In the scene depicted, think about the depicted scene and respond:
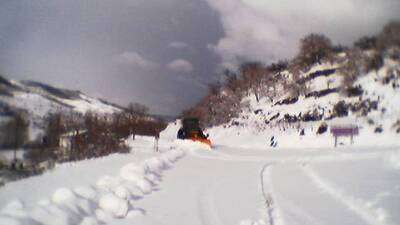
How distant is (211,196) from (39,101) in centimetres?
262

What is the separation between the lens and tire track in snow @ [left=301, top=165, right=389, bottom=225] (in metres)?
4.74

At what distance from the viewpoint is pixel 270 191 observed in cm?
686

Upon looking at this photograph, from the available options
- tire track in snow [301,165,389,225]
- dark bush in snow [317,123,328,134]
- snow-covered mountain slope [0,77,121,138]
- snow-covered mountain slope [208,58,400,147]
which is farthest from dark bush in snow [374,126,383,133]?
snow-covered mountain slope [0,77,121,138]

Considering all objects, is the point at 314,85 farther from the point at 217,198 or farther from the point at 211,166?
the point at 211,166

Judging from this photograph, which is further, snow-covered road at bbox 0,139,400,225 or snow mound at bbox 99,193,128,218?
snow mound at bbox 99,193,128,218

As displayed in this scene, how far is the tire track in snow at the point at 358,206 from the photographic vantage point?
4738mm

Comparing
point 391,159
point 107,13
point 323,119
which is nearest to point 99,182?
point 107,13

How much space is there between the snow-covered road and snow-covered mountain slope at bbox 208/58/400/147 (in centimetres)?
28

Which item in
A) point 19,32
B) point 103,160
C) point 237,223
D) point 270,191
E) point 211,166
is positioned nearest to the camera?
point 19,32

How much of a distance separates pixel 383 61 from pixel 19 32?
292cm

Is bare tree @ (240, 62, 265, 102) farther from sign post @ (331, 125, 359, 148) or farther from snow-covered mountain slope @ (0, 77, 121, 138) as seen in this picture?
snow-covered mountain slope @ (0, 77, 121, 138)

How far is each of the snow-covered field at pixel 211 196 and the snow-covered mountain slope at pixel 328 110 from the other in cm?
27

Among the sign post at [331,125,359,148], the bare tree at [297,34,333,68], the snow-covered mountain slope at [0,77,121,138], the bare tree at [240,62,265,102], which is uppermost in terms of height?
the bare tree at [297,34,333,68]

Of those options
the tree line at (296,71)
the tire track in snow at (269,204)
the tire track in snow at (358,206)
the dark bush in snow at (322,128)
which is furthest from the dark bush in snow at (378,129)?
the tire track in snow at (269,204)
